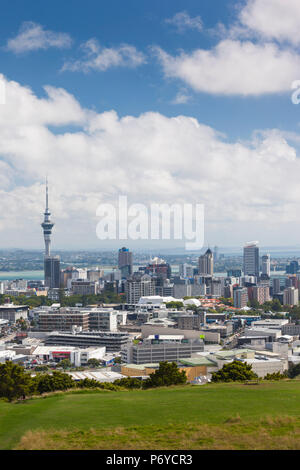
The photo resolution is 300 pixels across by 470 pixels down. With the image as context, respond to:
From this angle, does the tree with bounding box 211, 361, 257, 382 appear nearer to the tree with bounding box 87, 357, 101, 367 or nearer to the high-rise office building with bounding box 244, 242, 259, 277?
the tree with bounding box 87, 357, 101, 367

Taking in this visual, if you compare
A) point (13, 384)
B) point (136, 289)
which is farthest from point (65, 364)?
point (136, 289)

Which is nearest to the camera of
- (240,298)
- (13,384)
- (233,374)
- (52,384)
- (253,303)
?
(13,384)

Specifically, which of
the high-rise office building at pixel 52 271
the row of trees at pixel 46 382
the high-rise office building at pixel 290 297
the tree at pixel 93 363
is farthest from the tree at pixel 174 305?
the row of trees at pixel 46 382

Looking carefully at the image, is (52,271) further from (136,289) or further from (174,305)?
(174,305)


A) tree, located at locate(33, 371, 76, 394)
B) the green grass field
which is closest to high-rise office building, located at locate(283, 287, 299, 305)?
tree, located at locate(33, 371, 76, 394)

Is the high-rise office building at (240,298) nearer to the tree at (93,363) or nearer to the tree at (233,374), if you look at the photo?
the tree at (93,363)

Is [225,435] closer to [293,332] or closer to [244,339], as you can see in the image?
[244,339]

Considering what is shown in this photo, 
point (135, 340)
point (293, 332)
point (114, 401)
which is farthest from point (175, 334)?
point (114, 401)
